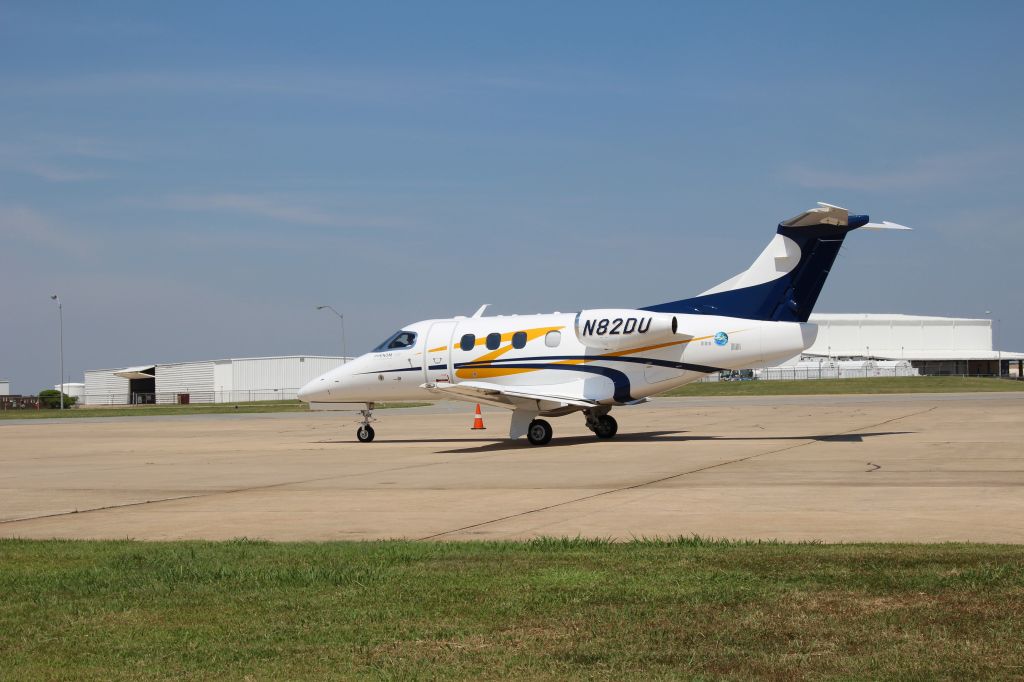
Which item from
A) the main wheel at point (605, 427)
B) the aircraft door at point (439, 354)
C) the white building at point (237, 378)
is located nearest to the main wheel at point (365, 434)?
the aircraft door at point (439, 354)

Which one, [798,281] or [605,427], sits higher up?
[798,281]

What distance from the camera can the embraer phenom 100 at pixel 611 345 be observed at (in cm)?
2544

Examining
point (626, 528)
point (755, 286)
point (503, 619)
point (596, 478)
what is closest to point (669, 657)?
point (503, 619)

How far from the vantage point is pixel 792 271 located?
2533 centimetres

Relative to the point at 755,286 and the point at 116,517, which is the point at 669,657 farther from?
the point at 755,286

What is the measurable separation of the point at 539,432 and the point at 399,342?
5501 mm

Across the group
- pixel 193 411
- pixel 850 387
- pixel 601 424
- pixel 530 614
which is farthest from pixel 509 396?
pixel 850 387

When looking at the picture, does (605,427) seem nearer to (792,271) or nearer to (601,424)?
(601,424)

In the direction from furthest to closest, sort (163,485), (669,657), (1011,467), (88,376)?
(88,376)
(163,485)
(1011,467)
(669,657)

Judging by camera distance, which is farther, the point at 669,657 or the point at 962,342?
the point at 962,342

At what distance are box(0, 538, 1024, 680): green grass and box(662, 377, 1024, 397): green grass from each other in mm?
60219

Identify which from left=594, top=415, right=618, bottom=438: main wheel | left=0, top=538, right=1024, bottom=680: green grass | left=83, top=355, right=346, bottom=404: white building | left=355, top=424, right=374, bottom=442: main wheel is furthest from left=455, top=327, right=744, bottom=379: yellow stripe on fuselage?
left=83, top=355, right=346, bottom=404: white building

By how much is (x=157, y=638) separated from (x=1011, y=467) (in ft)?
48.5

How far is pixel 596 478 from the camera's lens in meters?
18.1
